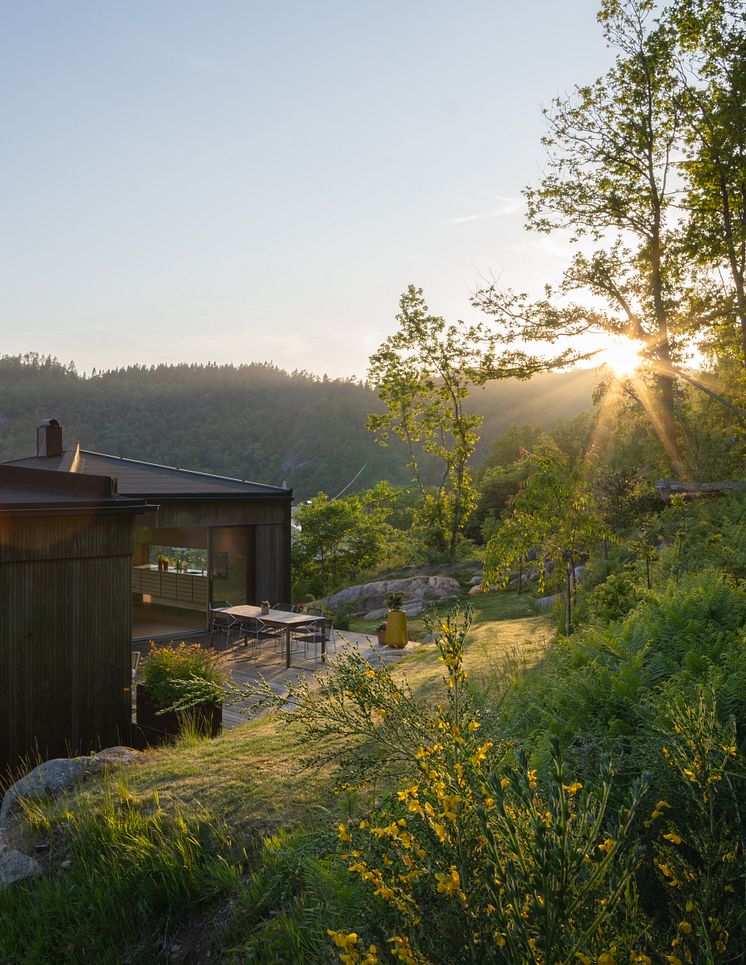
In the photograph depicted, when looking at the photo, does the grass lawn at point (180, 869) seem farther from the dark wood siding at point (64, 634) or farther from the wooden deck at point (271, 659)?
the wooden deck at point (271, 659)

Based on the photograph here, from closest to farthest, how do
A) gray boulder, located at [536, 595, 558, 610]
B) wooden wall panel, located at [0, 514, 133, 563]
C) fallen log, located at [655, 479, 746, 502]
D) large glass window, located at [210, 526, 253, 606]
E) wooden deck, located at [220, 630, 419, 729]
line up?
1. wooden wall panel, located at [0, 514, 133, 563]
2. wooden deck, located at [220, 630, 419, 729]
3. fallen log, located at [655, 479, 746, 502]
4. gray boulder, located at [536, 595, 558, 610]
5. large glass window, located at [210, 526, 253, 606]

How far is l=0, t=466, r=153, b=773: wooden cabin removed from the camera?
6.73m

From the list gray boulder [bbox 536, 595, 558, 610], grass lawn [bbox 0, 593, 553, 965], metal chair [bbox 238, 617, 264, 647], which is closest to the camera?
grass lawn [bbox 0, 593, 553, 965]

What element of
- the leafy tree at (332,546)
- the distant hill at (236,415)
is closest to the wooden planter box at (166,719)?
the leafy tree at (332,546)

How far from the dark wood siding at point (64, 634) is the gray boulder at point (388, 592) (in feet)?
29.1

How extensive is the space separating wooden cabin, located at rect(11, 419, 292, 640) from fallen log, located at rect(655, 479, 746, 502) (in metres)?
7.45

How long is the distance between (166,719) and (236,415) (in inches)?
2457

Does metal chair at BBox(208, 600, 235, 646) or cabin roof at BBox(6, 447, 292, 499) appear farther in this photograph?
cabin roof at BBox(6, 447, 292, 499)

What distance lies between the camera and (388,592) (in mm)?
16312

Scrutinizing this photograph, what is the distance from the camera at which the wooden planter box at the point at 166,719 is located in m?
7.02

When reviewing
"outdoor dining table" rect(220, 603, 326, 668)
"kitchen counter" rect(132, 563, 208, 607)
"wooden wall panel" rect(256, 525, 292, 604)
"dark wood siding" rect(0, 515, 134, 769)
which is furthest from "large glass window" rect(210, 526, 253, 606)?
"dark wood siding" rect(0, 515, 134, 769)

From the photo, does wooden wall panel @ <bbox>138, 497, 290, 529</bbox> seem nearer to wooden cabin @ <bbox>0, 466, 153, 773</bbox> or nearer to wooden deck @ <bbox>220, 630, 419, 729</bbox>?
wooden deck @ <bbox>220, 630, 419, 729</bbox>

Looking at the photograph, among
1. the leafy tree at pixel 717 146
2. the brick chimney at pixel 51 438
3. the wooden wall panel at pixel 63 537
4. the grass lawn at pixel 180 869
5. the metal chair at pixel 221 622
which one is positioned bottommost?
the metal chair at pixel 221 622

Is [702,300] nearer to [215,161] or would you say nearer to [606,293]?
[606,293]
